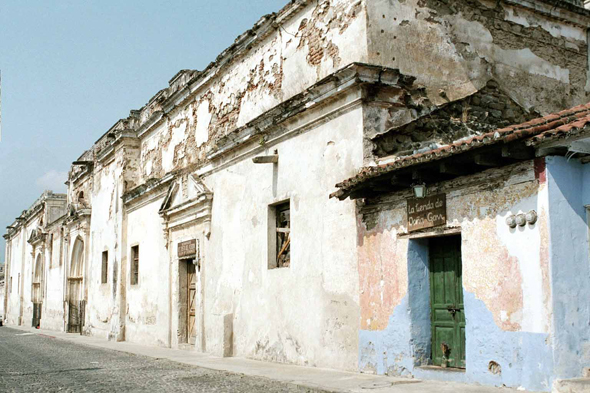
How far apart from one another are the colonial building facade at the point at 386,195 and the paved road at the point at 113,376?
1454 mm

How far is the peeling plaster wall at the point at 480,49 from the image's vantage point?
1058 centimetres

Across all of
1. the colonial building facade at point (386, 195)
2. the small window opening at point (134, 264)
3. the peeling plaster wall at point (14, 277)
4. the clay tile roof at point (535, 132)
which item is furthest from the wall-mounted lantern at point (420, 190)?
the peeling plaster wall at point (14, 277)

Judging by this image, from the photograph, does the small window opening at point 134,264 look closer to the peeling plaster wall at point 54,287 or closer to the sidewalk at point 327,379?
the sidewalk at point 327,379

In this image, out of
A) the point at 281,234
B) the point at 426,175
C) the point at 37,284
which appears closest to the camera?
the point at 426,175

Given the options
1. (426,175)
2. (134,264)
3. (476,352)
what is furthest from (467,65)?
(134,264)

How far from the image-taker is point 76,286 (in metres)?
28.5

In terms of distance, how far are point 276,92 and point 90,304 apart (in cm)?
1452

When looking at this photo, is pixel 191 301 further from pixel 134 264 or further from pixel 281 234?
pixel 281 234

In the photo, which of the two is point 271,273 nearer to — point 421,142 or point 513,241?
point 421,142

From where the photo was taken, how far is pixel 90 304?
23938mm

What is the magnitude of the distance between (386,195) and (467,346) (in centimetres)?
238

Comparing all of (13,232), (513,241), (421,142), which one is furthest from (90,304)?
(13,232)

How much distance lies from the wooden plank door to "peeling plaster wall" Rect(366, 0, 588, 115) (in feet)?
26.7

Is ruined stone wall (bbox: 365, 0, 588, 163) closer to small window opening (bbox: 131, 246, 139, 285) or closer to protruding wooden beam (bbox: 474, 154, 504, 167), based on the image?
protruding wooden beam (bbox: 474, 154, 504, 167)
